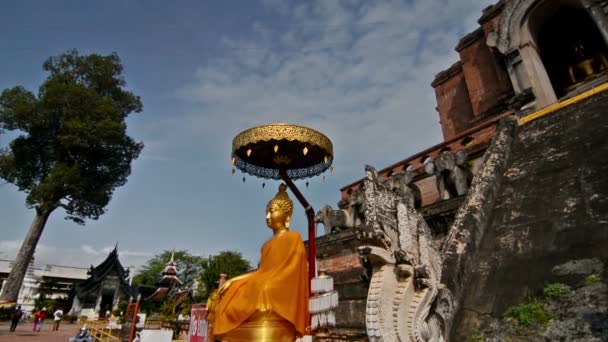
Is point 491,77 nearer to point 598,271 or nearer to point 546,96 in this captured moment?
point 546,96

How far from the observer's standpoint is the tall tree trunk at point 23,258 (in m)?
15.2

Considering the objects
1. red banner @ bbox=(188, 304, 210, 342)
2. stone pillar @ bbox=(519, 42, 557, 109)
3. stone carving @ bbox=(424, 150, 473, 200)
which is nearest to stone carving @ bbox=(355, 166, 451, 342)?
red banner @ bbox=(188, 304, 210, 342)

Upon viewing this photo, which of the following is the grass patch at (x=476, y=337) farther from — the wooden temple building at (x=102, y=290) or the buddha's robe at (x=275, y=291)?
the wooden temple building at (x=102, y=290)

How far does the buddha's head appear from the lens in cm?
444

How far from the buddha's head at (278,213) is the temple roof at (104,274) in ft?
77.9

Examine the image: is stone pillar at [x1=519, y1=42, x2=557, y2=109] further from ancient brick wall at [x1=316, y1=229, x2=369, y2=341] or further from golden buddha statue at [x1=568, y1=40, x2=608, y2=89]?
ancient brick wall at [x1=316, y1=229, x2=369, y2=341]

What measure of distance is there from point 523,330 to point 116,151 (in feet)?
65.3

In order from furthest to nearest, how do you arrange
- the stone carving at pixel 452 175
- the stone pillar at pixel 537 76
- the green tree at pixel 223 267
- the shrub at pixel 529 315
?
1. the green tree at pixel 223 267
2. the stone pillar at pixel 537 76
3. the stone carving at pixel 452 175
4. the shrub at pixel 529 315

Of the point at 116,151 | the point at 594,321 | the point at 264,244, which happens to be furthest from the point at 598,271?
the point at 116,151

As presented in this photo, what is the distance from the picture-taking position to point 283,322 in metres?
3.51

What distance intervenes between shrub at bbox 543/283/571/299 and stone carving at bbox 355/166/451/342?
3.37 feet

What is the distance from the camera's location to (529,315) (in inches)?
127

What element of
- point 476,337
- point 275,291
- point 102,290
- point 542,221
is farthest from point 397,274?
point 102,290

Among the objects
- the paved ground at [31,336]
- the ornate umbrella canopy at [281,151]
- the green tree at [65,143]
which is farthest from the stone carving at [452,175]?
the green tree at [65,143]
